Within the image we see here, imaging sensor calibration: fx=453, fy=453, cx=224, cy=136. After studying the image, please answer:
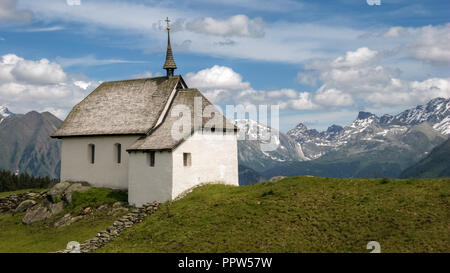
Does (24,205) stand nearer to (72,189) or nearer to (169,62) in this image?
(72,189)

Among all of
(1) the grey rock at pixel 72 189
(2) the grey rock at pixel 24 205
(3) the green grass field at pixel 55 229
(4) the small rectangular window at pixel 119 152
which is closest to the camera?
(3) the green grass field at pixel 55 229

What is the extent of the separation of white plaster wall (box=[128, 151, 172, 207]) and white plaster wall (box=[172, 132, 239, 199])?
2.46 ft

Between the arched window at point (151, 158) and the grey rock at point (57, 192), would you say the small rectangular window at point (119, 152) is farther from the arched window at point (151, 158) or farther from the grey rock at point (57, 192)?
the arched window at point (151, 158)

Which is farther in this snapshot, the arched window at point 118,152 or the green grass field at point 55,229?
the arched window at point 118,152

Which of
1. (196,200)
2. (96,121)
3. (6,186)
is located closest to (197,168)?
(196,200)

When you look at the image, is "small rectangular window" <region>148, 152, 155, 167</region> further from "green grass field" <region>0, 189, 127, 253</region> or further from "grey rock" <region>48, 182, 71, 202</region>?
"grey rock" <region>48, 182, 71, 202</region>

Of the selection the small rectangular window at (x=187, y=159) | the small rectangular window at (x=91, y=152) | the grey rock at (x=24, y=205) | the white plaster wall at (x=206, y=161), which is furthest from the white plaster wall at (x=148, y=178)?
the grey rock at (x=24, y=205)

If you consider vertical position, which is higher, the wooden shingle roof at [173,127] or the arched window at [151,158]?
the wooden shingle roof at [173,127]

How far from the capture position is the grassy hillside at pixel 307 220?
1053 inches

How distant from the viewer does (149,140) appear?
140ft

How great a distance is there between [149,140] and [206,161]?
576 cm

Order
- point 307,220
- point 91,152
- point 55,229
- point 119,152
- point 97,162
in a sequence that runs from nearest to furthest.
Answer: point 307,220
point 55,229
point 119,152
point 97,162
point 91,152

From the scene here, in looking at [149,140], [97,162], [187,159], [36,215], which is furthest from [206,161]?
[36,215]

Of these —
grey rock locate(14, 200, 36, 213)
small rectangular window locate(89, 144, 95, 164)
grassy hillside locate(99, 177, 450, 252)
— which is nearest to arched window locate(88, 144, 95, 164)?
small rectangular window locate(89, 144, 95, 164)
